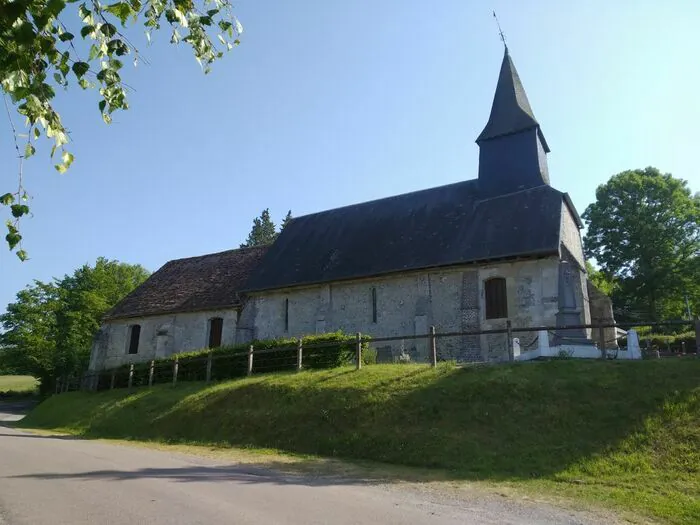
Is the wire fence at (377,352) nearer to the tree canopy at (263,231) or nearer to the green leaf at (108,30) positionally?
the green leaf at (108,30)

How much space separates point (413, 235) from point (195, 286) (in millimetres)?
13927

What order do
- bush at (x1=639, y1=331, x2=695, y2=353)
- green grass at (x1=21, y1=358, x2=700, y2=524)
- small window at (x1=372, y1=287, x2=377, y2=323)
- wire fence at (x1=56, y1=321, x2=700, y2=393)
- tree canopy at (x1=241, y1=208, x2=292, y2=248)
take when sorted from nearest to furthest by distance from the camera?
green grass at (x1=21, y1=358, x2=700, y2=524), wire fence at (x1=56, y1=321, x2=700, y2=393), small window at (x1=372, y1=287, x2=377, y2=323), bush at (x1=639, y1=331, x2=695, y2=353), tree canopy at (x1=241, y1=208, x2=292, y2=248)

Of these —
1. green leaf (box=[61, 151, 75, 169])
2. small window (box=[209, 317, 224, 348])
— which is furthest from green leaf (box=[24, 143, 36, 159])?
small window (box=[209, 317, 224, 348])

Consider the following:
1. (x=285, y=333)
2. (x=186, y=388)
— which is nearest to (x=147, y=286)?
(x=285, y=333)

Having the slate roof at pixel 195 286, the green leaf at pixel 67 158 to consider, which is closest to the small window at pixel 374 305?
the slate roof at pixel 195 286

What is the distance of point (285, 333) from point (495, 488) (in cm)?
1753

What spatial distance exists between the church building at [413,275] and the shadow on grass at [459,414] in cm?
549

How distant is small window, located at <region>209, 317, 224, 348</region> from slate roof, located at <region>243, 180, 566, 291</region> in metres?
2.86

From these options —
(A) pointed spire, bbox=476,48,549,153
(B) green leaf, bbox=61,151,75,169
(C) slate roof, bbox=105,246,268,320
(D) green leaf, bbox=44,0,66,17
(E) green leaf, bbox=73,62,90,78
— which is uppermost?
(A) pointed spire, bbox=476,48,549,153

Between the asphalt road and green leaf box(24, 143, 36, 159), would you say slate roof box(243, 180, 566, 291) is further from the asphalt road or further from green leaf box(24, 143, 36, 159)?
green leaf box(24, 143, 36, 159)

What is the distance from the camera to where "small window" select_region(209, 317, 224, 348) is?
90.3 feet

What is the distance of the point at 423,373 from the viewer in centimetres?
1389

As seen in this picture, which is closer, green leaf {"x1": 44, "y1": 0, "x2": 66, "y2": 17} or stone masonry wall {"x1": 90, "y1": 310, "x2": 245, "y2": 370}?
green leaf {"x1": 44, "y1": 0, "x2": 66, "y2": 17}

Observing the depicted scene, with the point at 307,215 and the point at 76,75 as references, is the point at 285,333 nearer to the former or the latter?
the point at 307,215
